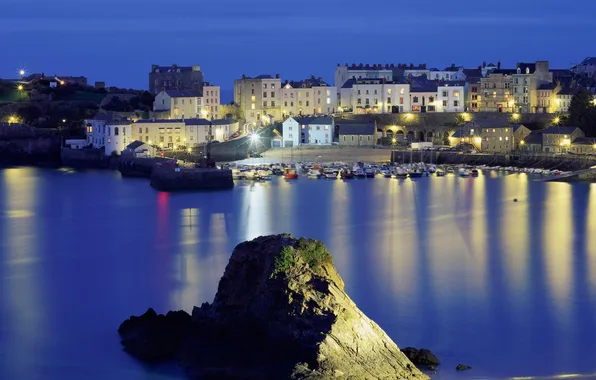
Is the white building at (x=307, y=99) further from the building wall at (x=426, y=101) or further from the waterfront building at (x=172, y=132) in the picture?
the waterfront building at (x=172, y=132)

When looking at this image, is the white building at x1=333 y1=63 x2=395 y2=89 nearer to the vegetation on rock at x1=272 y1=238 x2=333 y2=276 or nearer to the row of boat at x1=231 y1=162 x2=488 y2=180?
the row of boat at x1=231 y1=162 x2=488 y2=180

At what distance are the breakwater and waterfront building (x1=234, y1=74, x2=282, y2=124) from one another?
6749mm

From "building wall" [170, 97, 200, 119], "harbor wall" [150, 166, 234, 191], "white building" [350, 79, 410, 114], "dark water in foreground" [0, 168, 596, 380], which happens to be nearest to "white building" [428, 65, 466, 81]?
"white building" [350, 79, 410, 114]

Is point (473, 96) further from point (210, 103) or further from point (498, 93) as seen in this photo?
point (210, 103)

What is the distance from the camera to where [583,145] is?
29.8 metres

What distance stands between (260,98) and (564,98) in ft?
33.8

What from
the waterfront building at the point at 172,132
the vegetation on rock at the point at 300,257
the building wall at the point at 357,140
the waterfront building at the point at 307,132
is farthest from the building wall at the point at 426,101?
the vegetation on rock at the point at 300,257

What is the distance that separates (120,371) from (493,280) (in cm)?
593

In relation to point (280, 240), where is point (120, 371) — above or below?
below

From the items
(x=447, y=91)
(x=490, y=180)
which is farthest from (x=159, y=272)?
(x=447, y=91)

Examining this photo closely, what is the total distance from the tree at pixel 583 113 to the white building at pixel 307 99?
8.90 metres

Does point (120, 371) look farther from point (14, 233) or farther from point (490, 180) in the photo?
point (490, 180)

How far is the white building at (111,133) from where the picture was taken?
31.5m

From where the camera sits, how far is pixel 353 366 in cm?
865
